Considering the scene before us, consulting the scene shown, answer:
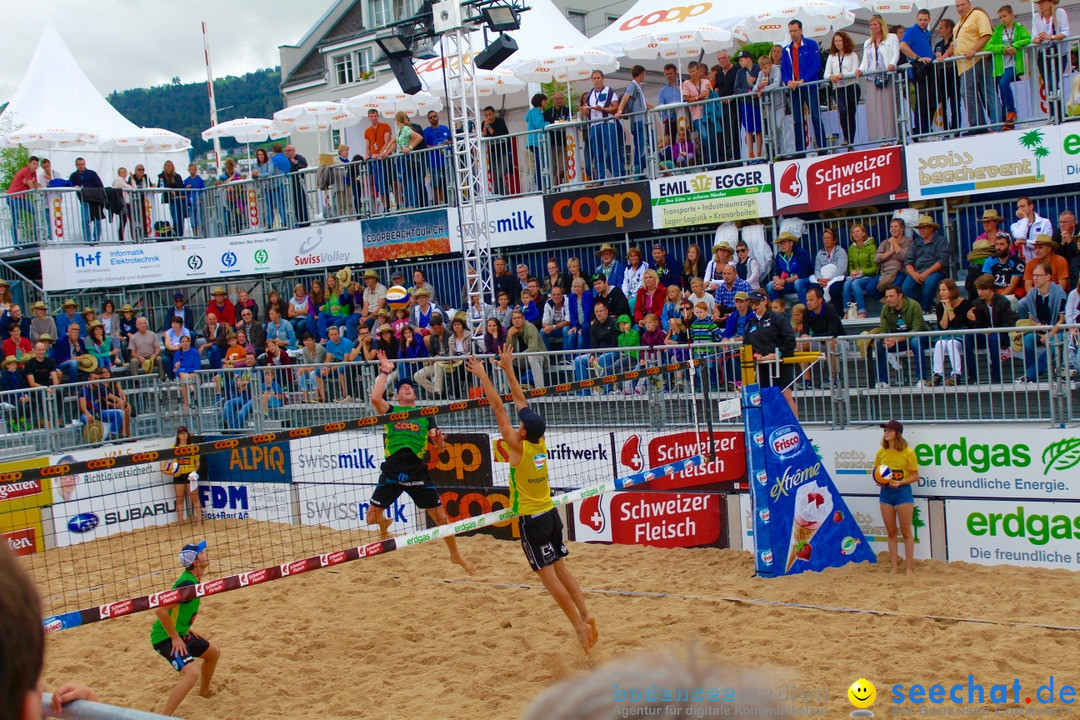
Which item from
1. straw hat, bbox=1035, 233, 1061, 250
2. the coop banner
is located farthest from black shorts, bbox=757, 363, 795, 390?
the coop banner

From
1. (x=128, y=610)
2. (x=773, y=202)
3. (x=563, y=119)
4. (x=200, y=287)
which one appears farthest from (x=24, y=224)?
(x=128, y=610)

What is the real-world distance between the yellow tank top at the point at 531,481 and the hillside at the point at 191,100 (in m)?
66.8

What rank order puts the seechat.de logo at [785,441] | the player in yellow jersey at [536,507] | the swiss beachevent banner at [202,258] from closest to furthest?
the player in yellow jersey at [536,507] → the seechat.de logo at [785,441] → the swiss beachevent banner at [202,258]

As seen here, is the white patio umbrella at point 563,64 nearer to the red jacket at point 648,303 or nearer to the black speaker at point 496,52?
the black speaker at point 496,52

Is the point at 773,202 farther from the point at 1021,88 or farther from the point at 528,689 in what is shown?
the point at 528,689

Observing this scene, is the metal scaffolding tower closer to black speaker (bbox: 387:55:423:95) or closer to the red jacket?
black speaker (bbox: 387:55:423:95)

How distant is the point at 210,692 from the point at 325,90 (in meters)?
28.3

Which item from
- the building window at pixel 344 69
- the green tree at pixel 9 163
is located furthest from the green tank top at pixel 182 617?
the green tree at pixel 9 163

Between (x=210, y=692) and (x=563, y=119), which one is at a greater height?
(x=563, y=119)

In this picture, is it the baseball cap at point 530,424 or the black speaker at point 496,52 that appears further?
the black speaker at point 496,52

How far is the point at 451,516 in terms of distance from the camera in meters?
13.2

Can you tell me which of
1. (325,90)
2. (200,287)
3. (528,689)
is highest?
(325,90)

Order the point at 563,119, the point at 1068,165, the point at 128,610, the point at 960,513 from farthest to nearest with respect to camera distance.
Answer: the point at 563,119 → the point at 1068,165 → the point at 960,513 → the point at 128,610

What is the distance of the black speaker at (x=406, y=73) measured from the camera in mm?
14759
